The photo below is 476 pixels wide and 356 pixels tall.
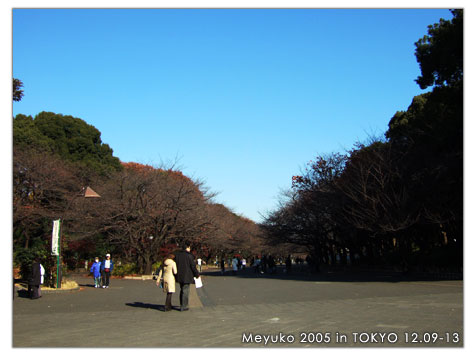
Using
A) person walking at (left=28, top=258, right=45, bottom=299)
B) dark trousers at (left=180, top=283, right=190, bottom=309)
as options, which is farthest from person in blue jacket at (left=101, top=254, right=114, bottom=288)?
dark trousers at (left=180, top=283, right=190, bottom=309)

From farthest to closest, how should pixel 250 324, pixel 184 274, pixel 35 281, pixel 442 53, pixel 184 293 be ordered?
pixel 442 53 → pixel 35 281 → pixel 184 293 → pixel 184 274 → pixel 250 324

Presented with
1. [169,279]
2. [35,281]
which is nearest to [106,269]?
[35,281]

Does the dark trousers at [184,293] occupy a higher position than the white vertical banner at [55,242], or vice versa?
the white vertical banner at [55,242]

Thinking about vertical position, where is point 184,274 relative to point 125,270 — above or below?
above

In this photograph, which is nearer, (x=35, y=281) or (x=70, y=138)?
(x=35, y=281)

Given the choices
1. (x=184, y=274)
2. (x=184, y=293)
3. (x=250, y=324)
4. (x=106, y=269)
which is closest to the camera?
(x=250, y=324)

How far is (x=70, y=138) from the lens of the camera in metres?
51.5

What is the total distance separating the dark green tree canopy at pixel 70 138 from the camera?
156ft

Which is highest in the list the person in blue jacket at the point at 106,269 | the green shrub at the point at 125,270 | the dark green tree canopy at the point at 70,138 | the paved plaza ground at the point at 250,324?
the dark green tree canopy at the point at 70,138

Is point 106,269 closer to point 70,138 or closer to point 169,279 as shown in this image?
point 169,279

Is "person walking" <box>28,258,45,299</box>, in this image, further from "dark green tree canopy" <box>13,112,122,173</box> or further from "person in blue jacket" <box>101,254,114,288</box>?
"dark green tree canopy" <box>13,112,122,173</box>

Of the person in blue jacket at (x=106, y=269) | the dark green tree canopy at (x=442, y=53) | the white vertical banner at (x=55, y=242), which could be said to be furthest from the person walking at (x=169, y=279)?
the dark green tree canopy at (x=442, y=53)

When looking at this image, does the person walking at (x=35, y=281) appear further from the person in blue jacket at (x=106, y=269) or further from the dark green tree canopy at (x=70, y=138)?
the dark green tree canopy at (x=70, y=138)

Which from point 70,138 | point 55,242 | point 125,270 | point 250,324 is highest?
point 70,138
